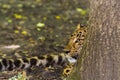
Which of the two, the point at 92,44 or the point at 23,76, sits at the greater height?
the point at 92,44

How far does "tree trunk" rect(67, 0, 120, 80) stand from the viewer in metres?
4.32

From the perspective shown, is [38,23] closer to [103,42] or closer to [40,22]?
[40,22]

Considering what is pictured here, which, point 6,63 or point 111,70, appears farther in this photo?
point 6,63

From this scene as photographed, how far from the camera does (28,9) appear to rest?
1116 centimetres

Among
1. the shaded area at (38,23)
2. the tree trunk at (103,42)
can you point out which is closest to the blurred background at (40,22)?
the shaded area at (38,23)

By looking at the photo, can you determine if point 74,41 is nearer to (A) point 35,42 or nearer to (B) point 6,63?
(B) point 6,63

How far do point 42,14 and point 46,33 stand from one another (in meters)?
1.65

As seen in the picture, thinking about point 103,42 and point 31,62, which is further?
point 31,62

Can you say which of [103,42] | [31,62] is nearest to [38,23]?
[31,62]

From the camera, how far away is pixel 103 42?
4.41 metres

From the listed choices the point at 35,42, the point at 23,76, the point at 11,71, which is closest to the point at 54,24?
the point at 35,42

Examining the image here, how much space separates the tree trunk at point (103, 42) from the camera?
432 centimetres

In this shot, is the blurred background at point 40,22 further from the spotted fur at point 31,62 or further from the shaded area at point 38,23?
the spotted fur at point 31,62

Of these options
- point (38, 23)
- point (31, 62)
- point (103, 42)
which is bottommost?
point (31, 62)
